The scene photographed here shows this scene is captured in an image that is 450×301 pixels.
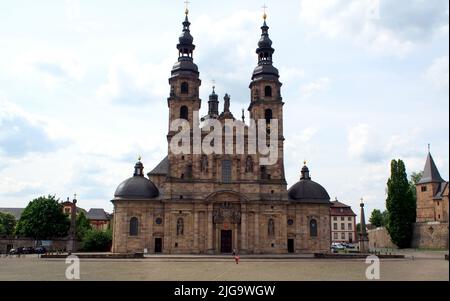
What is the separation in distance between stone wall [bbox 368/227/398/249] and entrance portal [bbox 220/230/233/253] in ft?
108

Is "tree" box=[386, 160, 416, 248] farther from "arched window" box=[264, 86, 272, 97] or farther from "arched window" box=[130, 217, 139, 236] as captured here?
"arched window" box=[130, 217, 139, 236]

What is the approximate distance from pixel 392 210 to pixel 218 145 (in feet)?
102

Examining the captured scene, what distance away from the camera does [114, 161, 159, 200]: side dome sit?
61844 mm

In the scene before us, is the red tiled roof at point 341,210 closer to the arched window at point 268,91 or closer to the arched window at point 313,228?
the arched window at point 313,228

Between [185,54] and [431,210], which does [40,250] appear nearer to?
[185,54]

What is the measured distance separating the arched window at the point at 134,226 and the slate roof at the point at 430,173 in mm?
51015

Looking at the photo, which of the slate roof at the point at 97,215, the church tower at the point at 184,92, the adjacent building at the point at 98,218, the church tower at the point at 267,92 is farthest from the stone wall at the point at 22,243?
the slate roof at the point at 97,215

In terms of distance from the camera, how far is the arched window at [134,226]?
6072 centimetres

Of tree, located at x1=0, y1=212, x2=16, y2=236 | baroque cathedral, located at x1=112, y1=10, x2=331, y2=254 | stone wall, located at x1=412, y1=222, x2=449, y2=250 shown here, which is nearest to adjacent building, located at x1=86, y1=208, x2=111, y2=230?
tree, located at x1=0, y1=212, x2=16, y2=236
